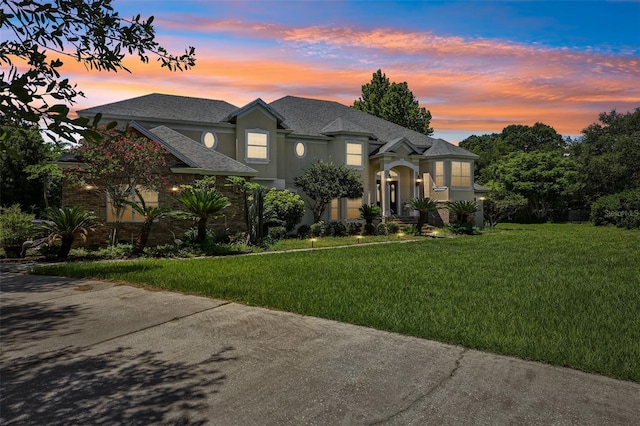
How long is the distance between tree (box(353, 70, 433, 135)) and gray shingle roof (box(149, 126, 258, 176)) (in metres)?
26.8

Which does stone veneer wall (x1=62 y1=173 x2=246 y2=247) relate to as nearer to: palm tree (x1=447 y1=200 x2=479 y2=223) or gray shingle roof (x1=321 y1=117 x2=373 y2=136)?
gray shingle roof (x1=321 y1=117 x2=373 y2=136)

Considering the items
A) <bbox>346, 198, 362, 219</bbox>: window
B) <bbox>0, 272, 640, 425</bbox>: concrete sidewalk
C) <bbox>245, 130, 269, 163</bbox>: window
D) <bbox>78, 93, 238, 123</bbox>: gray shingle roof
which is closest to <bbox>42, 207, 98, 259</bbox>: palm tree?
<bbox>78, 93, 238, 123</bbox>: gray shingle roof

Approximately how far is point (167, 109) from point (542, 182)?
34.4m

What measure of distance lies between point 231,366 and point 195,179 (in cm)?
1405

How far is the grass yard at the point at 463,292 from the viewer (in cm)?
485

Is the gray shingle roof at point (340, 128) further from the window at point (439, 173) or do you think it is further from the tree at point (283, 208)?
the tree at point (283, 208)

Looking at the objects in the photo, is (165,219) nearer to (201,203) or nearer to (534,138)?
(201,203)

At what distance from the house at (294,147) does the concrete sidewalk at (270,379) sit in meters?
12.4

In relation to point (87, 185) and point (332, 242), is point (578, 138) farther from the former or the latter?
point (87, 185)

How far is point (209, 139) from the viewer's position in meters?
21.4

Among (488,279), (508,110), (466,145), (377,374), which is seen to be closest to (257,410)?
(377,374)

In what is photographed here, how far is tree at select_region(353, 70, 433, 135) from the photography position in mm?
41656

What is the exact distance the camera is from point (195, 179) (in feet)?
56.1

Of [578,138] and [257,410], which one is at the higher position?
[578,138]
